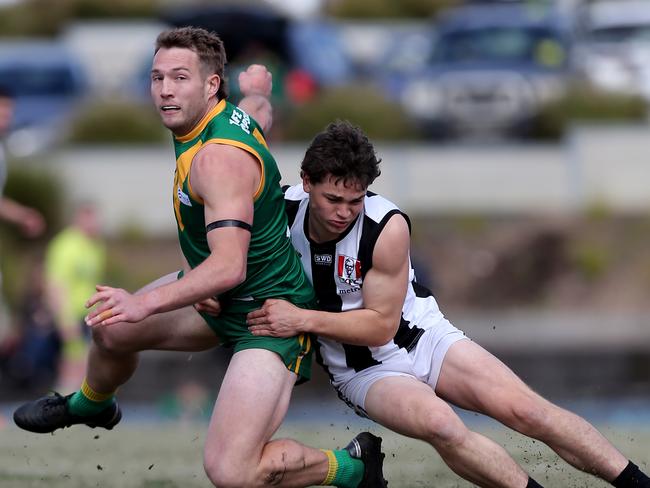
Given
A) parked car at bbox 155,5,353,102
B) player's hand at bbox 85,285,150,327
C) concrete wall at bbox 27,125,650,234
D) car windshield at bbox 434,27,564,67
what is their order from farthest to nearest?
parked car at bbox 155,5,353,102 < car windshield at bbox 434,27,564,67 < concrete wall at bbox 27,125,650,234 < player's hand at bbox 85,285,150,327

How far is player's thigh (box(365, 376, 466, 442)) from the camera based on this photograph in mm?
5586

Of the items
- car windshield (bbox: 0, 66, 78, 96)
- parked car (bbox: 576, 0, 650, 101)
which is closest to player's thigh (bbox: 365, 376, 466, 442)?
parked car (bbox: 576, 0, 650, 101)

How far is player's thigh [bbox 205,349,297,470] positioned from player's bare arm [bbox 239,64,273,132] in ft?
4.39

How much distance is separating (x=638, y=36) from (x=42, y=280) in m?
11.6

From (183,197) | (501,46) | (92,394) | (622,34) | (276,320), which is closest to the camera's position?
(183,197)

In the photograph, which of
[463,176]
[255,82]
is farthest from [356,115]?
[255,82]

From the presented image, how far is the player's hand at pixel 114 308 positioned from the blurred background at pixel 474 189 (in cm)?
796

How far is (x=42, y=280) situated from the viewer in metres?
14.5

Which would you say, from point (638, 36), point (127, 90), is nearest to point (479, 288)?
point (638, 36)

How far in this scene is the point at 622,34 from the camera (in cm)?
2216

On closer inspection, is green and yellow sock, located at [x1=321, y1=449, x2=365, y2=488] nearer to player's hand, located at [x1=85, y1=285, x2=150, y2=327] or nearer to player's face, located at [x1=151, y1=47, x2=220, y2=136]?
player's hand, located at [x1=85, y1=285, x2=150, y2=327]

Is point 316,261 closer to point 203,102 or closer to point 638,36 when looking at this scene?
point 203,102

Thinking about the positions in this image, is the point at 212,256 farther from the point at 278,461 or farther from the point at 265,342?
the point at 278,461

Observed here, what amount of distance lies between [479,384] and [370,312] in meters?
0.58
